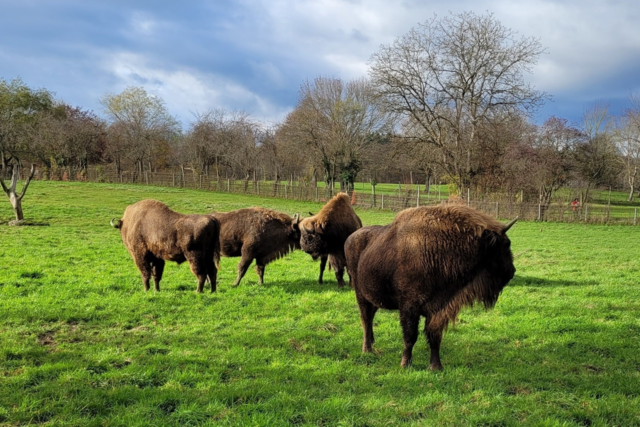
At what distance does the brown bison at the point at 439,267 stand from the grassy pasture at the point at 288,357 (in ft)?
2.28

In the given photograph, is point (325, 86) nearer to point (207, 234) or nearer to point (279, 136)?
point (279, 136)

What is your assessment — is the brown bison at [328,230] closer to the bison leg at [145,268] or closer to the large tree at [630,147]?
the bison leg at [145,268]

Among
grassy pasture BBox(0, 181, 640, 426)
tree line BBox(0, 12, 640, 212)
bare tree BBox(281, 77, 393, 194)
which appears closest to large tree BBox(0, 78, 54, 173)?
tree line BBox(0, 12, 640, 212)

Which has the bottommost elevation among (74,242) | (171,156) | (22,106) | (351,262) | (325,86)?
(74,242)

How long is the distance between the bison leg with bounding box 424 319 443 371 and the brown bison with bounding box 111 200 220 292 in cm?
481

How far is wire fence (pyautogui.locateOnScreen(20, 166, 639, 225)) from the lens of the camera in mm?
28125

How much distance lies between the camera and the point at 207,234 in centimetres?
792

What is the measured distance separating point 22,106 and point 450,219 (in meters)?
57.3

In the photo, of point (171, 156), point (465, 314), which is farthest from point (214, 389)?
point (171, 156)

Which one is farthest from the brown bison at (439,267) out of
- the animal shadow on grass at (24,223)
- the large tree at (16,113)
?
the large tree at (16,113)

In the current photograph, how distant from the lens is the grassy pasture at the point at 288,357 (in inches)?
147

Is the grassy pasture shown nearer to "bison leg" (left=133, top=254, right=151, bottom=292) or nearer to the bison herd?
"bison leg" (left=133, top=254, right=151, bottom=292)

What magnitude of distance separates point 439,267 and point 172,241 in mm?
5465

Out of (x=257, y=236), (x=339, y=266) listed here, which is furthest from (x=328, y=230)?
(x=257, y=236)
